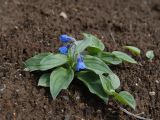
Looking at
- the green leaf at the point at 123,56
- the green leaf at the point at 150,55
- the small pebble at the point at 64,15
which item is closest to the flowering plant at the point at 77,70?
the green leaf at the point at 123,56

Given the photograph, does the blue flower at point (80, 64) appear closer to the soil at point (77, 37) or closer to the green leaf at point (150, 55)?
the soil at point (77, 37)

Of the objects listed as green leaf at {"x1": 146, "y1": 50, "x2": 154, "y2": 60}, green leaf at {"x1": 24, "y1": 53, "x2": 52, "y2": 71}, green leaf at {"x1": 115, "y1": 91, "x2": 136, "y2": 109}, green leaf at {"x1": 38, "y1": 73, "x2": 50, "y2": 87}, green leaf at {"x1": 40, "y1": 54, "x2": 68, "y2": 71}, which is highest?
green leaf at {"x1": 40, "y1": 54, "x2": 68, "y2": 71}

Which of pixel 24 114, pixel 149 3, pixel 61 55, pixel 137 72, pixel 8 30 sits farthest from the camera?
pixel 149 3

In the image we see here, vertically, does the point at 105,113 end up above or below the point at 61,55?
below

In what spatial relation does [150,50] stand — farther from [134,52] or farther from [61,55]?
[61,55]

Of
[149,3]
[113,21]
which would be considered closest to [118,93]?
[113,21]

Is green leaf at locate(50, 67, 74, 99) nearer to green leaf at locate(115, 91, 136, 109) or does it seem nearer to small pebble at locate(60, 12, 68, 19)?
green leaf at locate(115, 91, 136, 109)

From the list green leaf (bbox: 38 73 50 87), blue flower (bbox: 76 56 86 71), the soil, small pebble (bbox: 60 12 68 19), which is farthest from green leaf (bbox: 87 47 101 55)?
small pebble (bbox: 60 12 68 19)

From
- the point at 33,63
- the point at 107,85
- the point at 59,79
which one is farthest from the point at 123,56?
the point at 33,63
